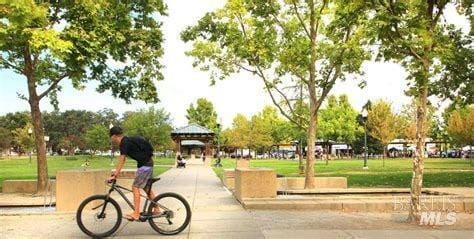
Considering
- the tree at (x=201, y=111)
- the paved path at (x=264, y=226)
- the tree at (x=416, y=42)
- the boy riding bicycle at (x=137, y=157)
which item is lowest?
the paved path at (x=264, y=226)

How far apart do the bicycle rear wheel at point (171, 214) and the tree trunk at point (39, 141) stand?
10457 millimetres

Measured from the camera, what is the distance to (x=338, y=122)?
285 ft

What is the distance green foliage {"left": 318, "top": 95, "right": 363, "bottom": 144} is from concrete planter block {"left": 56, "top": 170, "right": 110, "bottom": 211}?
70.6m

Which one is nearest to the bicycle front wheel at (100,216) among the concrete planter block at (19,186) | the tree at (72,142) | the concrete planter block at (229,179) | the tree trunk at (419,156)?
the tree trunk at (419,156)

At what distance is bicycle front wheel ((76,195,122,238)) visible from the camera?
30.4 feet

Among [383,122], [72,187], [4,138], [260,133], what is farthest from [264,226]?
[4,138]

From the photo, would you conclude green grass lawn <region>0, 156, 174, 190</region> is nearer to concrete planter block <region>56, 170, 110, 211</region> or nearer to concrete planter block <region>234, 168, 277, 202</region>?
concrete planter block <region>56, 170, 110, 211</region>

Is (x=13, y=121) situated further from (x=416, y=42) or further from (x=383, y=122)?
(x=416, y=42)

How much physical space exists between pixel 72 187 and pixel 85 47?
19.1ft

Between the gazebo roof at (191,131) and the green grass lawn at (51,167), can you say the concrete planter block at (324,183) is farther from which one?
the gazebo roof at (191,131)

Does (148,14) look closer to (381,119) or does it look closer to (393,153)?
(381,119)

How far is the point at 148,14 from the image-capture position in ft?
70.8

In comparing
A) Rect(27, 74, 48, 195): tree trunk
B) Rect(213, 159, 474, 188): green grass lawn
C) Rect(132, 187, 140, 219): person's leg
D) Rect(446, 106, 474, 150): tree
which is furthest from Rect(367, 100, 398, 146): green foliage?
Rect(132, 187, 140, 219): person's leg

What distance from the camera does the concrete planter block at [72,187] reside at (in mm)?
12820
